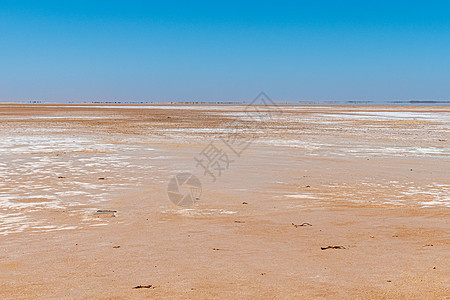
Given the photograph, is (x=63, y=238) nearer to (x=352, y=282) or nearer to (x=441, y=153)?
(x=352, y=282)

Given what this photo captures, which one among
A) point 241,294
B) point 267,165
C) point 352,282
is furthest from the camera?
point 267,165

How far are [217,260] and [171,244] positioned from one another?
79 centimetres

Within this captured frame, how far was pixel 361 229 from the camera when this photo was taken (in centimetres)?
613

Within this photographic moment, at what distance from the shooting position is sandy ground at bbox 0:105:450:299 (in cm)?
419

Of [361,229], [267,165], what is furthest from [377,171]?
[361,229]

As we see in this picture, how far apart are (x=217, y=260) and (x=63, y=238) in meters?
2.06

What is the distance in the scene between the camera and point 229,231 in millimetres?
5977

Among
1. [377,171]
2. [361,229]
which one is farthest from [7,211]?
[377,171]

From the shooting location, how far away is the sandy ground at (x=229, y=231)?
419cm

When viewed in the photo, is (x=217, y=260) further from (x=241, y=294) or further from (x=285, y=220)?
(x=285, y=220)

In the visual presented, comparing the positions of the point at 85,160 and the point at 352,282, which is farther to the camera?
the point at 85,160

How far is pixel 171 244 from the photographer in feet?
17.8

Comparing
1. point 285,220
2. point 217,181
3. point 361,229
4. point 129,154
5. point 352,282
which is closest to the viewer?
point 352,282

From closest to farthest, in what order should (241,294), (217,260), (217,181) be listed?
(241,294), (217,260), (217,181)
